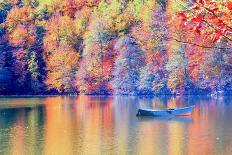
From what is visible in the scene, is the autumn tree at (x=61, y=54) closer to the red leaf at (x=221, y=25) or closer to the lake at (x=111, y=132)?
the lake at (x=111, y=132)

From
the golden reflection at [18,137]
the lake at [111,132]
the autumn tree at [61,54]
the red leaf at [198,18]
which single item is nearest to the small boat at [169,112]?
the lake at [111,132]

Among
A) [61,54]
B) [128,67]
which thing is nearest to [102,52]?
[128,67]

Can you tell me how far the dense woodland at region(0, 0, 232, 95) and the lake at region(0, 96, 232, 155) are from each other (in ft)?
56.9

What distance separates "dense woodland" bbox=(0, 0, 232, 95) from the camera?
56.3 metres

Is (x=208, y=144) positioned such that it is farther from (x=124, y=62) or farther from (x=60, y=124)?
(x=124, y=62)

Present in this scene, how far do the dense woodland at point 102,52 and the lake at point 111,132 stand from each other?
17329 mm

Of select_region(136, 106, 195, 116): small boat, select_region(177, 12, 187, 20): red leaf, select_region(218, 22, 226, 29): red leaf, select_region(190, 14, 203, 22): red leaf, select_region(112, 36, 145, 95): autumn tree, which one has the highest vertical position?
select_region(112, 36, 145, 95): autumn tree

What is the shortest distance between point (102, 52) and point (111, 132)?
37.3 meters

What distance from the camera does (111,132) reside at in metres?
26.8

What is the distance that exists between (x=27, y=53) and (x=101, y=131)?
4019 cm

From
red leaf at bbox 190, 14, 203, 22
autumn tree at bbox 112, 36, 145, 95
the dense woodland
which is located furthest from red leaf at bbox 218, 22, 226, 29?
autumn tree at bbox 112, 36, 145, 95

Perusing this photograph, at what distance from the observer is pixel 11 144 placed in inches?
920

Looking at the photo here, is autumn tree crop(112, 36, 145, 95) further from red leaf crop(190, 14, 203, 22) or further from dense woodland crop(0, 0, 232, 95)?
red leaf crop(190, 14, 203, 22)

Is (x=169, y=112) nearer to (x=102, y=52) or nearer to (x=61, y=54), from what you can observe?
(x=102, y=52)
